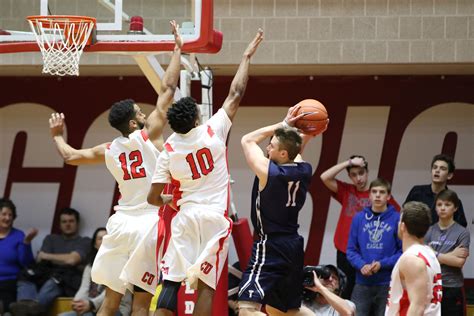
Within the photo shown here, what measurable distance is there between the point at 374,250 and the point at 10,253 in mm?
4560

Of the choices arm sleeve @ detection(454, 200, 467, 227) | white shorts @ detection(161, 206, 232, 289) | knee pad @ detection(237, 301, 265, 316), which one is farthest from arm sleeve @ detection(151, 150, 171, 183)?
arm sleeve @ detection(454, 200, 467, 227)

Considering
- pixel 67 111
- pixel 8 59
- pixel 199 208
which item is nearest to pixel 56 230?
pixel 67 111

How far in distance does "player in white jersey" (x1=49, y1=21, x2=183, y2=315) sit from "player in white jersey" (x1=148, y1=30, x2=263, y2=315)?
34cm

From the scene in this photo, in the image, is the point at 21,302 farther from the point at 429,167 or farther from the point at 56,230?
the point at 429,167

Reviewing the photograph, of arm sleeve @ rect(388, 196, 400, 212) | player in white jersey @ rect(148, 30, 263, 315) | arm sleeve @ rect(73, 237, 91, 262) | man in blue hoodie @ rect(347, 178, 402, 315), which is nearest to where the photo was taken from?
player in white jersey @ rect(148, 30, 263, 315)

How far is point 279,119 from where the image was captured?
42.2ft

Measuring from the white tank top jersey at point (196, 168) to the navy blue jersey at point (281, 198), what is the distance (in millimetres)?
333

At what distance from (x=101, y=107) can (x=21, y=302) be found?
2.95 m

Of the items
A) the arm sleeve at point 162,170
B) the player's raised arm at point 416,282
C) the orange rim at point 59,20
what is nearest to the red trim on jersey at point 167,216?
the arm sleeve at point 162,170

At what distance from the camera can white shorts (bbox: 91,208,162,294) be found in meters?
7.91

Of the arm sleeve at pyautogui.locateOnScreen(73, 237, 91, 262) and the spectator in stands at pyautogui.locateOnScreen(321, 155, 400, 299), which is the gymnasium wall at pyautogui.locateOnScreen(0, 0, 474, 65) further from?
the arm sleeve at pyautogui.locateOnScreen(73, 237, 91, 262)

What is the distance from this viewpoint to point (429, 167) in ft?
41.5

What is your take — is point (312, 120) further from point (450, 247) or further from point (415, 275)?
point (450, 247)

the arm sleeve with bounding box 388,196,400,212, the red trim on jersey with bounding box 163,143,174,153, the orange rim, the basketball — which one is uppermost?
the orange rim
